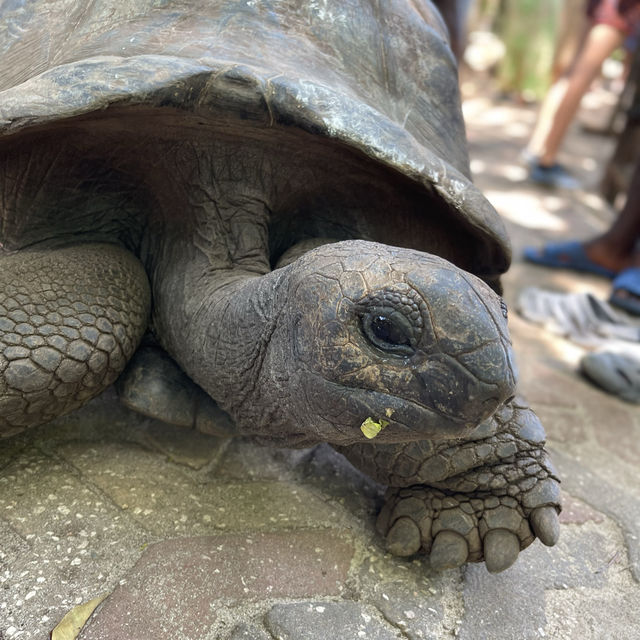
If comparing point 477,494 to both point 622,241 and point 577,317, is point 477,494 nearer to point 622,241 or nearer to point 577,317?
point 577,317

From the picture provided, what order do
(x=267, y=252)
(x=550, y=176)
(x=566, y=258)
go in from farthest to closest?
(x=550, y=176)
(x=566, y=258)
(x=267, y=252)

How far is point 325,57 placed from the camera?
2.09m

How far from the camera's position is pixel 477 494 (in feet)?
5.82

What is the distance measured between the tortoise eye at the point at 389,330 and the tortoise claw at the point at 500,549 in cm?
72

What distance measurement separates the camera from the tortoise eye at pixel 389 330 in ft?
4.13

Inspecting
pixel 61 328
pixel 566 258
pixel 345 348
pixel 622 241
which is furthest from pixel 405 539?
pixel 622 241

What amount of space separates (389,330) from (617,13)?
19.0 ft

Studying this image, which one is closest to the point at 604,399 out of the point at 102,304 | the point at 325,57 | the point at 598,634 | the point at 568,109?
the point at 598,634

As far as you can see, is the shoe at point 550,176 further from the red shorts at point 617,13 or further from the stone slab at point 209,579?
the stone slab at point 209,579

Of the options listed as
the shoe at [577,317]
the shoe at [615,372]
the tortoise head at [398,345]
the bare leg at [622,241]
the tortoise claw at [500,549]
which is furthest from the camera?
the bare leg at [622,241]

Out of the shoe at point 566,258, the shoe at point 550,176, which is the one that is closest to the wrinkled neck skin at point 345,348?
the shoe at point 566,258

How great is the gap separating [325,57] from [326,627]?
1.70 meters

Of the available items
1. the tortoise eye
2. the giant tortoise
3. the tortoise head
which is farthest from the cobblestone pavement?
the tortoise eye

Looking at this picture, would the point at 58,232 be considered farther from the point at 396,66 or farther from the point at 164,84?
the point at 396,66
